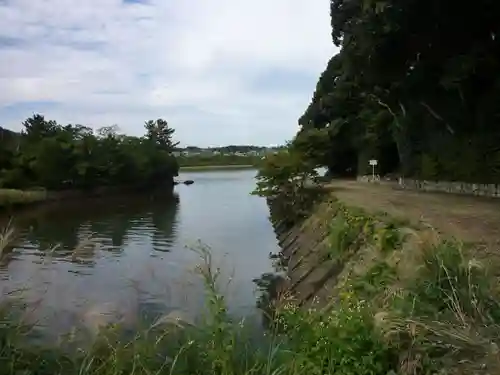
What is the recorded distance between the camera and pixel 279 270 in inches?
700

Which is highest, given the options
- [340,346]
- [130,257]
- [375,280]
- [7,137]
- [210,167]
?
[7,137]

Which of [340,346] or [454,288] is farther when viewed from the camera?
[340,346]

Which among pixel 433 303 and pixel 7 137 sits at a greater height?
pixel 7 137

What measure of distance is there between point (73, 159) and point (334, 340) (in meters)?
55.2

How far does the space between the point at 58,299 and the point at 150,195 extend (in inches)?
2364

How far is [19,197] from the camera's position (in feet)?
151

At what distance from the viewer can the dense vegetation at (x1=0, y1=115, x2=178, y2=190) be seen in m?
53.4

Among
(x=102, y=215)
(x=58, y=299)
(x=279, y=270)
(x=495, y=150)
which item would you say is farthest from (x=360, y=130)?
(x=58, y=299)

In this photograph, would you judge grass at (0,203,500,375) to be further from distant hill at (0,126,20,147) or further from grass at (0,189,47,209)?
distant hill at (0,126,20,147)

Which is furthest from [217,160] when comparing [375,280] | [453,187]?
[375,280]

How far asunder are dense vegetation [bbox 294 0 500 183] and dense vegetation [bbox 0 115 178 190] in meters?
31.7


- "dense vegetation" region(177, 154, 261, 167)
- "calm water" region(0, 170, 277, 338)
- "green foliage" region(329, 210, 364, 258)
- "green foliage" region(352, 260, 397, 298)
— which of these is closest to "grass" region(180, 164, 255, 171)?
"dense vegetation" region(177, 154, 261, 167)

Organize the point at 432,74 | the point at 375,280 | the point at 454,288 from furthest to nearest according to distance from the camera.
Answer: the point at 432,74 < the point at 375,280 < the point at 454,288

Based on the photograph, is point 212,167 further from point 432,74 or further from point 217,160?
point 432,74
